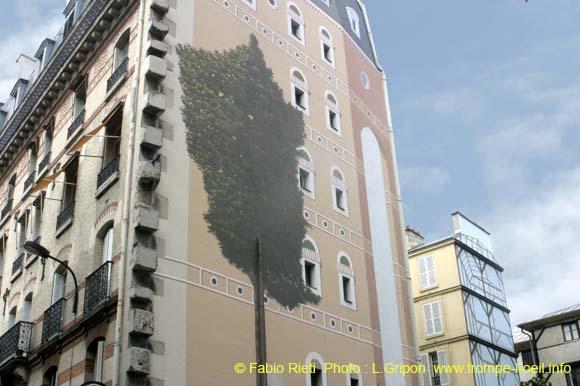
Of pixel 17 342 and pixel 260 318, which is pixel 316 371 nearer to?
pixel 260 318

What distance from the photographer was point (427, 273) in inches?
1524

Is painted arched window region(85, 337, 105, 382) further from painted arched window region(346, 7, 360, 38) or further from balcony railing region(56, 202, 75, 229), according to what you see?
painted arched window region(346, 7, 360, 38)

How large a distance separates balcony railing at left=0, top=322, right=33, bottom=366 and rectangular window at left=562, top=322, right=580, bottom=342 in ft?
107

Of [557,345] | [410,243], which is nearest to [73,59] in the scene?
[410,243]

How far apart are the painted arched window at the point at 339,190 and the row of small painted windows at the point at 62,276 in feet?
26.7

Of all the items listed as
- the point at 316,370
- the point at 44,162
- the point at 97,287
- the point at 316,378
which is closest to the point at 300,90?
the point at 44,162

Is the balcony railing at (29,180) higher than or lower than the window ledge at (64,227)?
higher

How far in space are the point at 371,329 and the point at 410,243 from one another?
20777 millimetres

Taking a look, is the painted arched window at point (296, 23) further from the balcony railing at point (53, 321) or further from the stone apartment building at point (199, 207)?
the balcony railing at point (53, 321)

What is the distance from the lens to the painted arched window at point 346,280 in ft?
76.0

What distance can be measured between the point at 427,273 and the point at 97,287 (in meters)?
23.8

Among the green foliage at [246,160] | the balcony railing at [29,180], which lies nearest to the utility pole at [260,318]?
the green foliage at [246,160]

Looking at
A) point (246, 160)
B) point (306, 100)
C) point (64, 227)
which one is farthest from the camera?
point (306, 100)

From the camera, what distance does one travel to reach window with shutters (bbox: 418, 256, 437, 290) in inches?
1510
